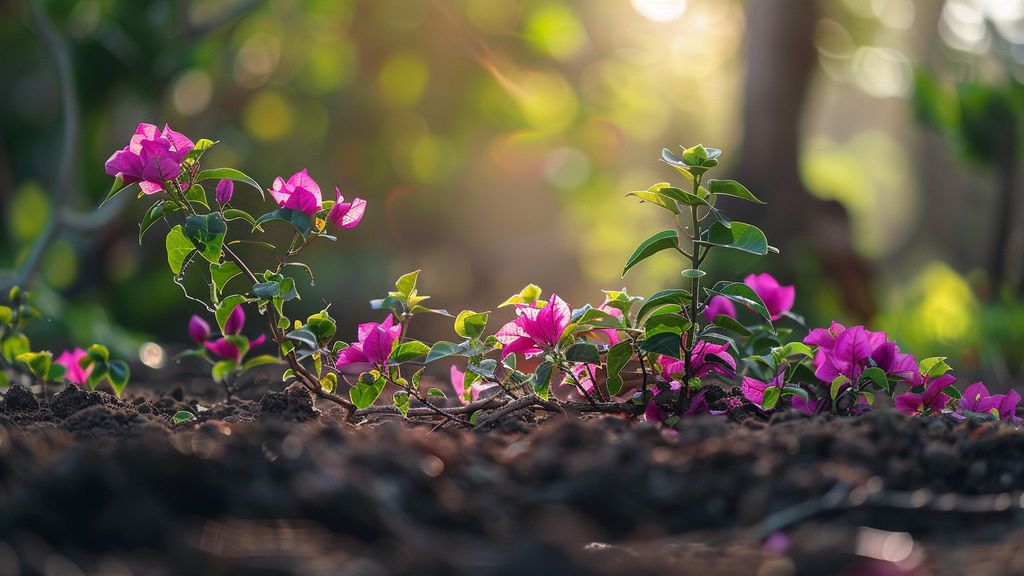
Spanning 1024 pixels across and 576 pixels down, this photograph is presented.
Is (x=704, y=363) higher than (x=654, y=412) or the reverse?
higher

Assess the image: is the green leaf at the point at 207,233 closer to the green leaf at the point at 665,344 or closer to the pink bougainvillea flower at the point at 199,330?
the pink bougainvillea flower at the point at 199,330

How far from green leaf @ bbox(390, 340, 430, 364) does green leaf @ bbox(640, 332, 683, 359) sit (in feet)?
1.30

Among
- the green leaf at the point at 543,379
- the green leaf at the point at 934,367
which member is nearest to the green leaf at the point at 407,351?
the green leaf at the point at 543,379

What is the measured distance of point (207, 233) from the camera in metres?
1.41

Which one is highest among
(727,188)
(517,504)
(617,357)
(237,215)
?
(727,188)

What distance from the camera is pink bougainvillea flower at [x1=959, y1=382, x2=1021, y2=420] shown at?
69.1 inches

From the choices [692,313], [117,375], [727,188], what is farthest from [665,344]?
[117,375]

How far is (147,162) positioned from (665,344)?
3.01ft

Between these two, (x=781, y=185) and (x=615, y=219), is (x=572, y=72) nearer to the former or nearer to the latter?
(x=615, y=219)

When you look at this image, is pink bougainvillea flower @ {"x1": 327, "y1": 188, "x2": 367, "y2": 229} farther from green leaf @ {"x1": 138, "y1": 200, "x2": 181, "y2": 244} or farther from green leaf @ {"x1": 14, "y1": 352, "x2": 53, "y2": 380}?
green leaf @ {"x1": 14, "y1": 352, "x2": 53, "y2": 380}

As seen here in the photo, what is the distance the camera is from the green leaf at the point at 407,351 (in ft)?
5.13

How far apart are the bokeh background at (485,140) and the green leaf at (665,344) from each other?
76.4 inches

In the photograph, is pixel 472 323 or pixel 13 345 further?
pixel 13 345

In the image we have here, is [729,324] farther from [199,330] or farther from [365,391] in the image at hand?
[199,330]
